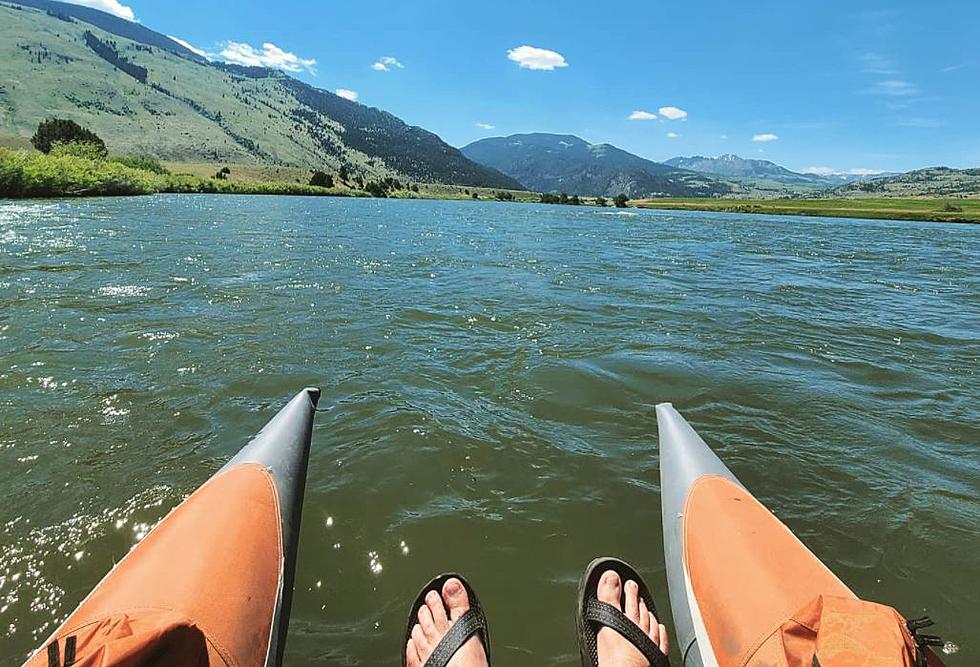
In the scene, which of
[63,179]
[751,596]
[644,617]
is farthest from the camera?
[63,179]

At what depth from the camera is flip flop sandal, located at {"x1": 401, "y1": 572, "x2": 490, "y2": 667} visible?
3242 mm

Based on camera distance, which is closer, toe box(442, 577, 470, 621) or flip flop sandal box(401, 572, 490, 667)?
flip flop sandal box(401, 572, 490, 667)

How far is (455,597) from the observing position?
12.6ft

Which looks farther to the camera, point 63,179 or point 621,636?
point 63,179

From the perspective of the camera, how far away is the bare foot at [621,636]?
3322 millimetres

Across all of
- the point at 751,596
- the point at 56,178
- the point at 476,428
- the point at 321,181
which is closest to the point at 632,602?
the point at 751,596

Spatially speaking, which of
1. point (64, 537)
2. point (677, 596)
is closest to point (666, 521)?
point (677, 596)

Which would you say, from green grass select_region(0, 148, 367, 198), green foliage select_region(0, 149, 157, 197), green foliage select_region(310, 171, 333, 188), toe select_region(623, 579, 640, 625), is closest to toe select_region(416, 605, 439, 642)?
toe select_region(623, 579, 640, 625)

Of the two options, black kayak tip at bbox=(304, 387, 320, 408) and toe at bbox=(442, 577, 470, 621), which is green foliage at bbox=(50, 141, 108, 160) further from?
toe at bbox=(442, 577, 470, 621)

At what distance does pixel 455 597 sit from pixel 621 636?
1.24 meters

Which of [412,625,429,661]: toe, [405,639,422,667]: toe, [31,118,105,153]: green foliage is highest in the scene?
[31,118,105,153]: green foliage

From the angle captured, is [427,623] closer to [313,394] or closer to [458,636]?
[458,636]

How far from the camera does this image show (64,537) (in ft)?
14.2

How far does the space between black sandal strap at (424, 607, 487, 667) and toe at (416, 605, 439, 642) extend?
19 cm
